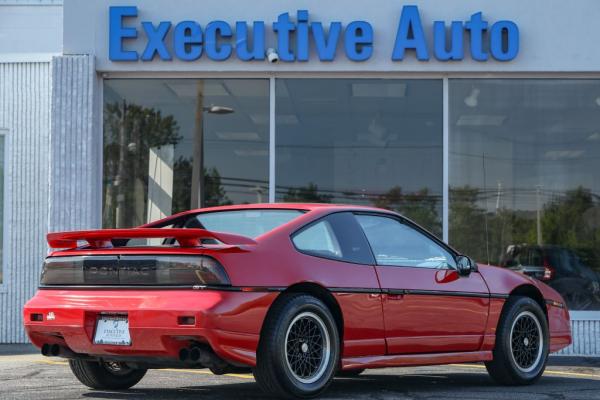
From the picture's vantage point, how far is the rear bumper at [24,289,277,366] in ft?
21.6

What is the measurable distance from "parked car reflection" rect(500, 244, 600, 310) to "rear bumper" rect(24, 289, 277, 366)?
6907 millimetres

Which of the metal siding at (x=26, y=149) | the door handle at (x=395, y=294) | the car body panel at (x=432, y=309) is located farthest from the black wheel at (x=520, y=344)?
the metal siding at (x=26, y=149)

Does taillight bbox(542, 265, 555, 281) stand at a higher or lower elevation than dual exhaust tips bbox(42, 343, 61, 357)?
higher

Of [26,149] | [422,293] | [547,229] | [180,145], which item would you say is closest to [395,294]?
[422,293]

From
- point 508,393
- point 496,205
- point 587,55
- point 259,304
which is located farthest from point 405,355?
point 587,55

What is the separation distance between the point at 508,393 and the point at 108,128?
7148mm

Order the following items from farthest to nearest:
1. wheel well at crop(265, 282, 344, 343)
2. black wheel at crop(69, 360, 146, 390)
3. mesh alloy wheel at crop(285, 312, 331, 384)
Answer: black wheel at crop(69, 360, 146, 390) < wheel well at crop(265, 282, 344, 343) < mesh alloy wheel at crop(285, 312, 331, 384)

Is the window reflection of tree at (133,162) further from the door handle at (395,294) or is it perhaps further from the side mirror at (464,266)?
the door handle at (395,294)

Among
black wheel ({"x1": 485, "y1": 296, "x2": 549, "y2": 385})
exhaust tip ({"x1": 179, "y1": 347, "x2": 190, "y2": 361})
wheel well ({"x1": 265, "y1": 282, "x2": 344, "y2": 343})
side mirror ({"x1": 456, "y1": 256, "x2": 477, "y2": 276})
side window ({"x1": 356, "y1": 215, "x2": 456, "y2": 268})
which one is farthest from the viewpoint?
black wheel ({"x1": 485, "y1": 296, "x2": 549, "y2": 385})

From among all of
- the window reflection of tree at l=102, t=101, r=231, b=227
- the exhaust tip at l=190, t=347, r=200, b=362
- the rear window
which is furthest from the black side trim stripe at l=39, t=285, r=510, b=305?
the window reflection of tree at l=102, t=101, r=231, b=227

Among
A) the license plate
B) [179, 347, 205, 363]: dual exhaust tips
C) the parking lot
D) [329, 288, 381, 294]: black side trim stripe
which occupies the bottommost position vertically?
the parking lot

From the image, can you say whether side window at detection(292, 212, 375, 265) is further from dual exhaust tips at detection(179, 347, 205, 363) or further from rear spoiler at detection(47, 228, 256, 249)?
dual exhaust tips at detection(179, 347, 205, 363)

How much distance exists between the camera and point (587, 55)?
13180 mm

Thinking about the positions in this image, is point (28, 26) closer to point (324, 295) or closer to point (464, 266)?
point (464, 266)
